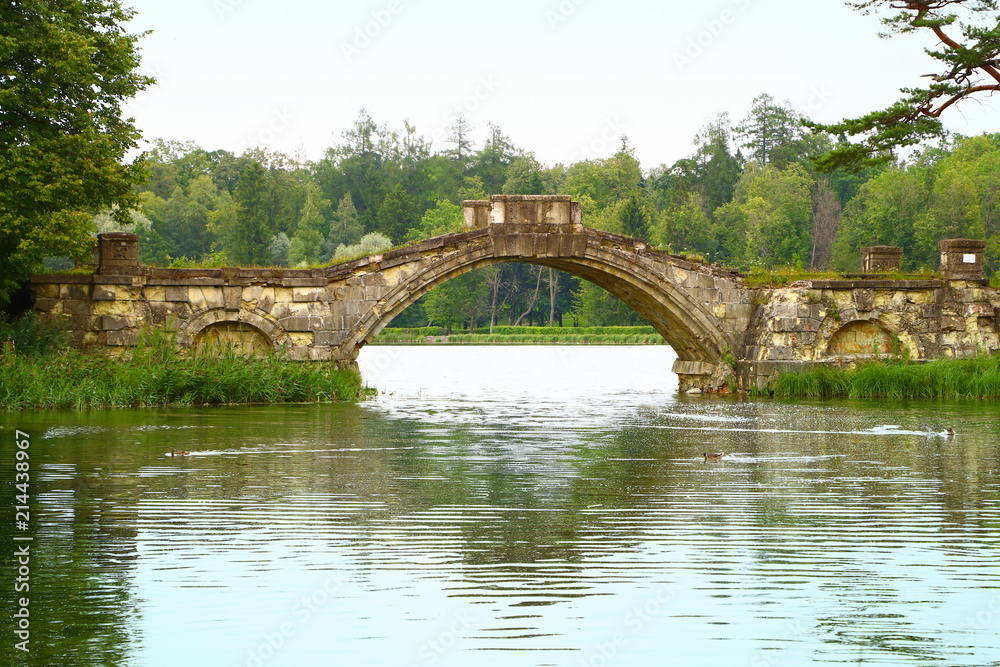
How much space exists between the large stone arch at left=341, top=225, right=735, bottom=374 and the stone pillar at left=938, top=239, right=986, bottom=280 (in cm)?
468

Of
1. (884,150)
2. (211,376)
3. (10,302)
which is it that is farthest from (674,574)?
(884,150)

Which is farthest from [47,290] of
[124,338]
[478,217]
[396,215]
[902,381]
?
[396,215]

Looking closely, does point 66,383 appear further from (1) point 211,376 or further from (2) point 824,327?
(2) point 824,327

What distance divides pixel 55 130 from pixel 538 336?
154 feet

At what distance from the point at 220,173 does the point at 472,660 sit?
92.5m

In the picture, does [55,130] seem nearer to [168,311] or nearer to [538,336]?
[168,311]

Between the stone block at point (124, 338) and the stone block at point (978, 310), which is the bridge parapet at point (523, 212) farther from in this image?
the stone block at point (978, 310)

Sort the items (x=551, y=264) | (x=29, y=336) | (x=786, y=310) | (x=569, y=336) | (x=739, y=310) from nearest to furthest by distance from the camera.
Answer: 1. (x=29, y=336)
2. (x=786, y=310)
3. (x=739, y=310)
4. (x=551, y=264)
5. (x=569, y=336)

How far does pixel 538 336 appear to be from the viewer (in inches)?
2571

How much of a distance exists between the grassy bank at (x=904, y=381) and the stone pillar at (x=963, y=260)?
2.03 metres

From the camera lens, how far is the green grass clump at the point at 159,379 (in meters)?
18.3

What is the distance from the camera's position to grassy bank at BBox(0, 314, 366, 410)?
60.0 ft

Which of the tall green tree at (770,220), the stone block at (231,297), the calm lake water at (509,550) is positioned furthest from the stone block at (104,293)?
the tall green tree at (770,220)

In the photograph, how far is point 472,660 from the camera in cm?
524
